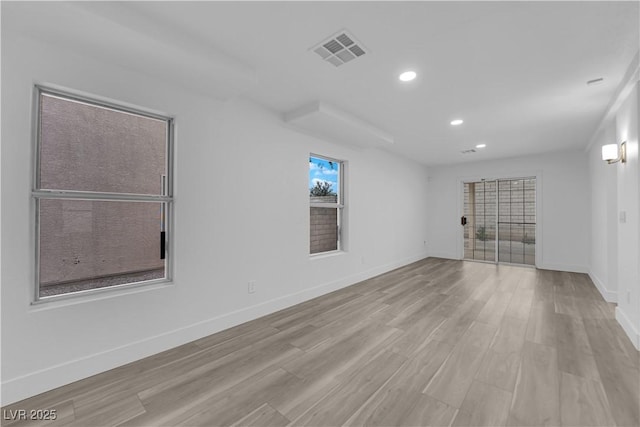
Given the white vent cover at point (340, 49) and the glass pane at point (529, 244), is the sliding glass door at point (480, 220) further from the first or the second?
the white vent cover at point (340, 49)

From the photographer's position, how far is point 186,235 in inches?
103

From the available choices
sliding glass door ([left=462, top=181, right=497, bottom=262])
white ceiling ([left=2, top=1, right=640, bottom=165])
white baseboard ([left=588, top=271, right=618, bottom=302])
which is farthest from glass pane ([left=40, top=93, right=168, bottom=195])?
sliding glass door ([left=462, top=181, right=497, bottom=262])

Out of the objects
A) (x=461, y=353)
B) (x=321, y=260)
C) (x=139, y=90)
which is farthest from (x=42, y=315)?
(x=461, y=353)

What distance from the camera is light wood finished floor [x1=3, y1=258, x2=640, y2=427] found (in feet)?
5.47

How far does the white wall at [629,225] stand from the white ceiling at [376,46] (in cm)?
34

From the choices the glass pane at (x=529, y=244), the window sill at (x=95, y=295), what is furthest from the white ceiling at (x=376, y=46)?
the glass pane at (x=529, y=244)

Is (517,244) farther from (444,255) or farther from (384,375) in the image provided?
(384,375)

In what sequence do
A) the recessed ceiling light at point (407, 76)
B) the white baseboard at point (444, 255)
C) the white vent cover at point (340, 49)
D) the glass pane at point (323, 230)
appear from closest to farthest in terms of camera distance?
the white vent cover at point (340, 49) → the recessed ceiling light at point (407, 76) → the glass pane at point (323, 230) → the white baseboard at point (444, 255)

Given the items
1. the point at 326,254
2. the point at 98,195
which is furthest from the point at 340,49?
the point at 326,254

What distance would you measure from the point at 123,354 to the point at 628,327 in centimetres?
468

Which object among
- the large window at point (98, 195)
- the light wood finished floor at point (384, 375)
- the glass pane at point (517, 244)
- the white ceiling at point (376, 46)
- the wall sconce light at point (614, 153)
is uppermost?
the white ceiling at point (376, 46)

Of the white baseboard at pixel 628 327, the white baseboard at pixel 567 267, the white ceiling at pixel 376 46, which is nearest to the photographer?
the white ceiling at pixel 376 46

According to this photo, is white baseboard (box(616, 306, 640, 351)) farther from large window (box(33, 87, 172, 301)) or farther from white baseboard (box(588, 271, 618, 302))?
large window (box(33, 87, 172, 301))

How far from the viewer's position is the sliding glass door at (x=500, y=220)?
6324 millimetres
